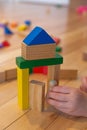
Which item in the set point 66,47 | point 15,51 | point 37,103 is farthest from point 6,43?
point 37,103

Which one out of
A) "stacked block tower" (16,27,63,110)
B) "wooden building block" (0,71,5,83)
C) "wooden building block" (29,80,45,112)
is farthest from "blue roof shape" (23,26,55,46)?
"wooden building block" (0,71,5,83)

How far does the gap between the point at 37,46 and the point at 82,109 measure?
18cm

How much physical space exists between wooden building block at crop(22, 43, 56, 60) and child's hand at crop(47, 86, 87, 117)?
0.31 ft

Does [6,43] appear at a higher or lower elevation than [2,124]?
higher

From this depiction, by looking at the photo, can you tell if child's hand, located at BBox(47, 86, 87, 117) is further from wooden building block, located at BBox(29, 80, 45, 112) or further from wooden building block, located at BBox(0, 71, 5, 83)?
wooden building block, located at BBox(0, 71, 5, 83)

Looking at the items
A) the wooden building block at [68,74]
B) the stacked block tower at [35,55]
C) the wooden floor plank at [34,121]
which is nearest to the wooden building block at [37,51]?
the stacked block tower at [35,55]

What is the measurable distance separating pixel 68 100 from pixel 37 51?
139mm

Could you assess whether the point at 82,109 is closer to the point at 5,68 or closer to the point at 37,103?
the point at 37,103

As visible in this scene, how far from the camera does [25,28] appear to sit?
4.55 feet

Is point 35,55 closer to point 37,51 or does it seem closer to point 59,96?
point 37,51

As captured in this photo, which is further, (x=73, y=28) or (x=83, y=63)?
(x=73, y=28)

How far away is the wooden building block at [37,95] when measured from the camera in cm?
56

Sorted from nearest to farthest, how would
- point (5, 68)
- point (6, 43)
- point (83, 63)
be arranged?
1. point (5, 68)
2. point (83, 63)
3. point (6, 43)

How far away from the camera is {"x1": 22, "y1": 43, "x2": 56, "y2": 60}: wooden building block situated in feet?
1.72
